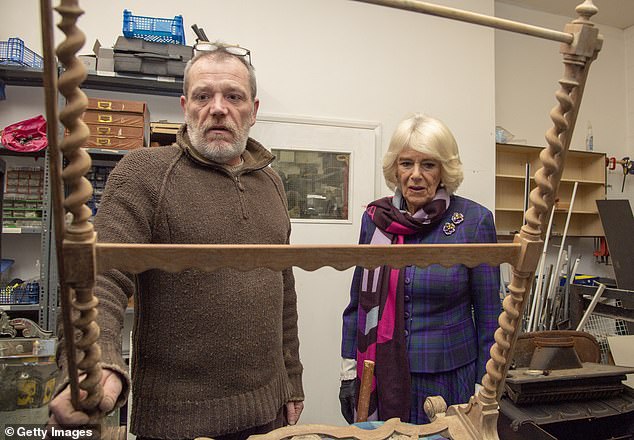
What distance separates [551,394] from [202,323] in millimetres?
912

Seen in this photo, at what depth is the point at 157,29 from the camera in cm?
200

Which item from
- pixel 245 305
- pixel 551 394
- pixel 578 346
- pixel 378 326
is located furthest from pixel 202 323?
pixel 578 346

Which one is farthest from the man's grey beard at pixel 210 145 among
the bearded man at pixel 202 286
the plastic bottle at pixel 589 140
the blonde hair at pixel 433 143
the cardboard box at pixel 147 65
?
the plastic bottle at pixel 589 140

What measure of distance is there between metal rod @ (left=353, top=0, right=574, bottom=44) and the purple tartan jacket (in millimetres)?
723

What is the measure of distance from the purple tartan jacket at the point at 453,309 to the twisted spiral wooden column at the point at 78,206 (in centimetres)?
88

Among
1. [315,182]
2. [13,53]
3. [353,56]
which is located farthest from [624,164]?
[13,53]

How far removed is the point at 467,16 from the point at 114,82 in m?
2.07

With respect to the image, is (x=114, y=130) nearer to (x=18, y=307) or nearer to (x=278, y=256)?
(x=18, y=307)

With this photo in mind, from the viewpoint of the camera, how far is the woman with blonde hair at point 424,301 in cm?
116

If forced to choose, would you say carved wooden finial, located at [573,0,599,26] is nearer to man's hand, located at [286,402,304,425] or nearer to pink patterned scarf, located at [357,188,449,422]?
pink patterned scarf, located at [357,188,449,422]

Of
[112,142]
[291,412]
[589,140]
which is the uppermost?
[589,140]

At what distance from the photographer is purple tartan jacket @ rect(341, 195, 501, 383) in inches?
45.5

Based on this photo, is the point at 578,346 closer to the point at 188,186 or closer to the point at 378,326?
the point at 378,326

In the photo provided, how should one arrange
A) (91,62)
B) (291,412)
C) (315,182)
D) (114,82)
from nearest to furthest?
(291,412) < (91,62) < (114,82) < (315,182)
